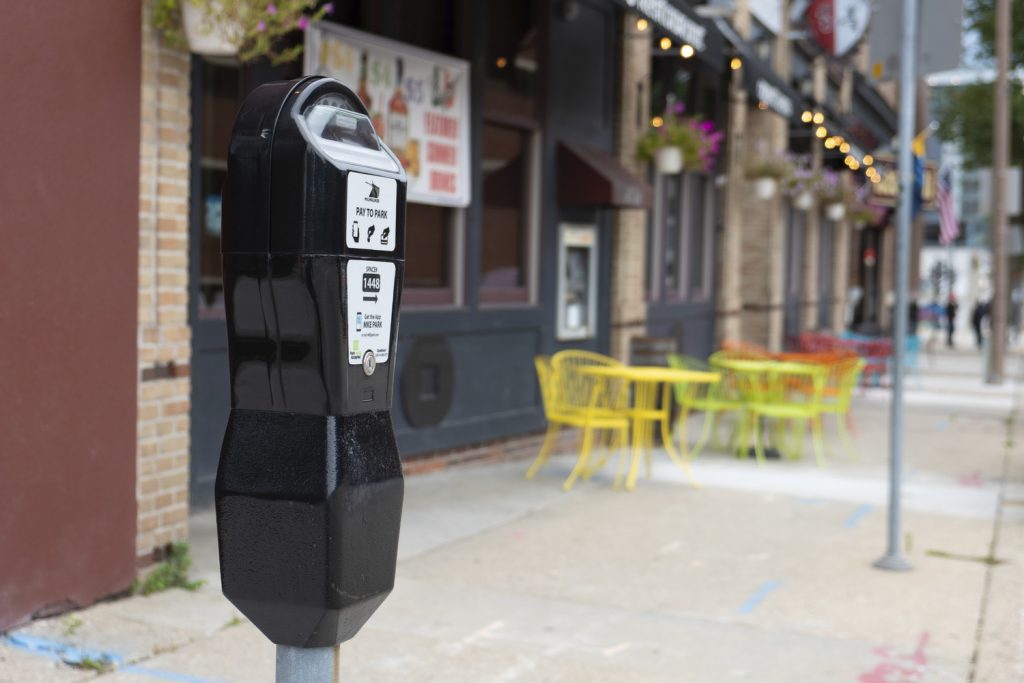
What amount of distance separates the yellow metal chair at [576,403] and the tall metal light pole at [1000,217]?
11.3 m

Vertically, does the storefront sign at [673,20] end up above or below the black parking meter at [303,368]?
above

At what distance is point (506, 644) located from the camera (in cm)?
487

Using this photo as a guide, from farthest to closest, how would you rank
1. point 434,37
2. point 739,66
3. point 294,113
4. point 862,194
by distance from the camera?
point 862,194 → point 739,66 → point 434,37 → point 294,113

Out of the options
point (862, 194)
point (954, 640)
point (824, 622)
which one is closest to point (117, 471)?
point (824, 622)

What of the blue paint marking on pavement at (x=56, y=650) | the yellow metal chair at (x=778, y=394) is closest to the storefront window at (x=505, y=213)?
the yellow metal chair at (x=778, y=394)

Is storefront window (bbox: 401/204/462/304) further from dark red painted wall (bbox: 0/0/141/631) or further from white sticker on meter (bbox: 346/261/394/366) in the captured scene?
white sticker on meter (bbox: 346/261/394/366)

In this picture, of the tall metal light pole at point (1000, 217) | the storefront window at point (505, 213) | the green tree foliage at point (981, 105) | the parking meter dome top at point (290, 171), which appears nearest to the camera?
the parking meter dome top at point (290, 171)

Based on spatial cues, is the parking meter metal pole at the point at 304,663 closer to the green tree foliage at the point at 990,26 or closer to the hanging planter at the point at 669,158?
the hanging planter at the point at 669,158

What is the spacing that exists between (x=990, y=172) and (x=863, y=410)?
8.15 m

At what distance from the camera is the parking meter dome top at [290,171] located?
2.42 meters

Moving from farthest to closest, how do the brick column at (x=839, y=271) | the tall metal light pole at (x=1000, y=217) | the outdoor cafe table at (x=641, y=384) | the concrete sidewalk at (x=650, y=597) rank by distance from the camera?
the brick column at (x=839, y=271) < the tall metal light pole at (x=1000, y=217) < the outdoor cafe table at (x=641, y=384) < the concrete sidewalk at (x=650, y=597)

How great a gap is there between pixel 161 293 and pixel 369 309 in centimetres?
292

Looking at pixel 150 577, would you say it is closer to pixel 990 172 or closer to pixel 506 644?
pixel 506 644

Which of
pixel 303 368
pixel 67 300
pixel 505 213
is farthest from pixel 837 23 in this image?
pixel 303 368
